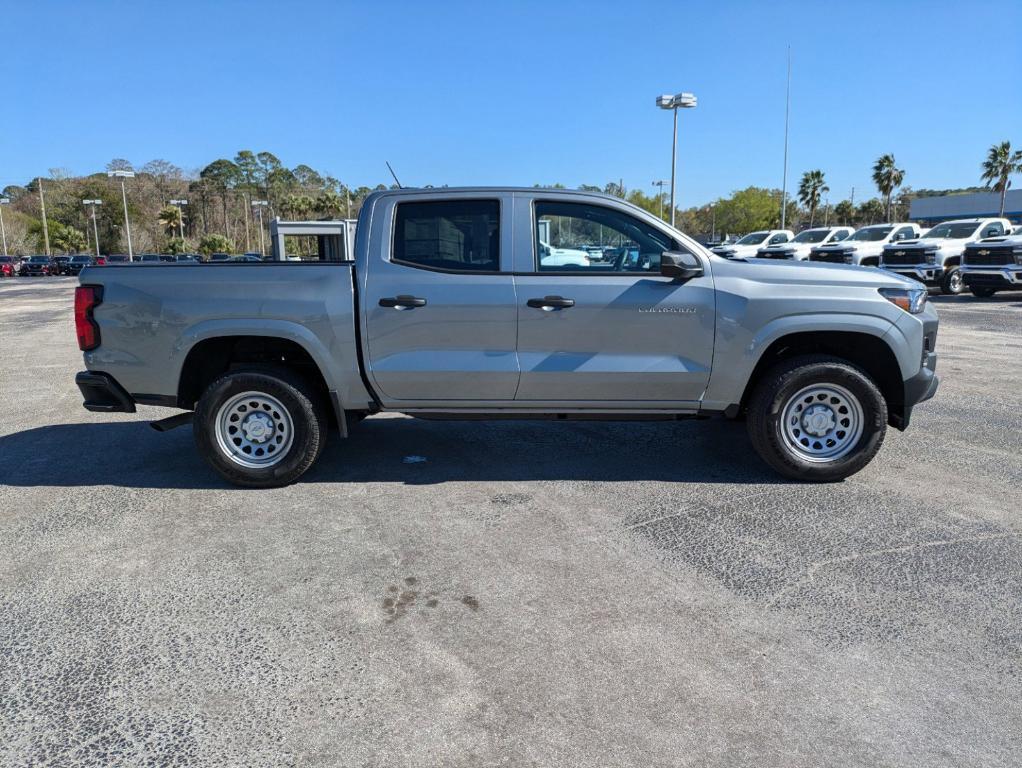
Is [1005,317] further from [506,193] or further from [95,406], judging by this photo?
[95,406]

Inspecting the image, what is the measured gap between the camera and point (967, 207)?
73000 millimetres

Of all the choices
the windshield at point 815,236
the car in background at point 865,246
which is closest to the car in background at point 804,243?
the windshield at point 815,236

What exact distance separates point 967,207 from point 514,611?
85.5 m

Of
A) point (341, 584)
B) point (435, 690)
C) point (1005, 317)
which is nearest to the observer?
point (435, 690)

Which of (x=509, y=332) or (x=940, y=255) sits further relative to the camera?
(x=940, y=255)

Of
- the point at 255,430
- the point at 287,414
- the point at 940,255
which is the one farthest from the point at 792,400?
the point at 940,255

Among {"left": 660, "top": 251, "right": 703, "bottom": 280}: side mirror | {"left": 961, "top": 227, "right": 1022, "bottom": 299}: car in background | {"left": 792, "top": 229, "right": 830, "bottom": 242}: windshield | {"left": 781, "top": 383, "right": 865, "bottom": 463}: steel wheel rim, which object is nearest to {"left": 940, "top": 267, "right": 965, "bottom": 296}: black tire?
{"left": 961, "top": 227, "right": 1022, "bottom": 299}: car in background

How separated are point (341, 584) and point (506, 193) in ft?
9.04

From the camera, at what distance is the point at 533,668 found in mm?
2902

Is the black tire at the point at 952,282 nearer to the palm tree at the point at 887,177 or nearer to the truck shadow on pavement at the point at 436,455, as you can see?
the truck shadow on pavement at the point at 436,455

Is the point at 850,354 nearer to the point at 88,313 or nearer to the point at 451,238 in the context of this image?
the point at 451,238

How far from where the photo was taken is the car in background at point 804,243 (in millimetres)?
26562

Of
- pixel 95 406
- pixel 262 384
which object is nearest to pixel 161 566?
pixel 262 384

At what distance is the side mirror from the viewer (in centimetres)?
461
